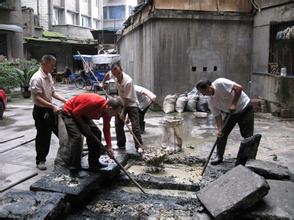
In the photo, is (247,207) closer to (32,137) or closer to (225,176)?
(225,176)

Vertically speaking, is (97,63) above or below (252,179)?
above

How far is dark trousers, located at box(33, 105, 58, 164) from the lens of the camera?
5914mm

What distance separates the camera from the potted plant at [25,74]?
16.0 meters

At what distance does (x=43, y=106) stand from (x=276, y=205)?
12.0 feet

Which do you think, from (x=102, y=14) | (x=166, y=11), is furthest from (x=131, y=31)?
(x=102, y=14)

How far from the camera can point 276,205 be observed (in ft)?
13.5

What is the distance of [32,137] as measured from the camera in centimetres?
832

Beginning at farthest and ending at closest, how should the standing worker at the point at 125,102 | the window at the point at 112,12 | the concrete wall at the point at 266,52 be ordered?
the window at the point at 112,12 < the concrete wall at the point at 266,52 < the standing worker at the point at 125,102

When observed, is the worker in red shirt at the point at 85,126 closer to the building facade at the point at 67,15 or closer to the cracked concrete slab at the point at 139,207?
the cracked concrete slab at the point at 139,207

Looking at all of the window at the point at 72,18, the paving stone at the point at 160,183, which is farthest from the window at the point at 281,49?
the window at the point at 72,18

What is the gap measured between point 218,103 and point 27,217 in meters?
3.31

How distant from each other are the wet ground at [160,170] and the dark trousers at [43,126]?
280 millimetres

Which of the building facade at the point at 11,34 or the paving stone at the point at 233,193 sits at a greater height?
the building facade at the point at 11,34

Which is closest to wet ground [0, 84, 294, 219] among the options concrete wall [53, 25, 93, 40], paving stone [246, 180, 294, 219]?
paving stone [246, 180, 294, 219]
